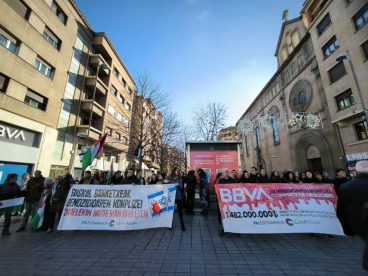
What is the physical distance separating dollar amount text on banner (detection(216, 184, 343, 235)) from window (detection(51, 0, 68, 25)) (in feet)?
74.1

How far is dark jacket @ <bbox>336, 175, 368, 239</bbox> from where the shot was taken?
2.55 m

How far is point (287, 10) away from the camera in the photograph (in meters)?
31.7

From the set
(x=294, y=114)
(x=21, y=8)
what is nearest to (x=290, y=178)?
(x=294, y=114)

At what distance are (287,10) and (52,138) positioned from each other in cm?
3885

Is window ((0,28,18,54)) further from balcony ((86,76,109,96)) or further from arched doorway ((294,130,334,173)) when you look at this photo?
arched doorway ((294,130,334,173))

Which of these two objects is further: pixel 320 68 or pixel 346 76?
pixel 320 68

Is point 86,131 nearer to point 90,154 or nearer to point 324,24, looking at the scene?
point 90,154

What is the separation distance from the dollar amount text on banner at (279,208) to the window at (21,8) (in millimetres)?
19078

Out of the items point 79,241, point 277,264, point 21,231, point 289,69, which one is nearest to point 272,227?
point 277,264

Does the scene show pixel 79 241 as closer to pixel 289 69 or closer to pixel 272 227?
pixel 272 227

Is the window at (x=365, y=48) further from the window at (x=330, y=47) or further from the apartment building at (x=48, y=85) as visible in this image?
the apartment building at (x=48, y=85)

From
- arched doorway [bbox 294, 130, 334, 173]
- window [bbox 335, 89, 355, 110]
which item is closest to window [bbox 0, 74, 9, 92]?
window [bbox 335, 89, 355, 110]

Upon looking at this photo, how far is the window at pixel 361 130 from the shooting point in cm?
1513

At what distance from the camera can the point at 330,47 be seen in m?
18.8
